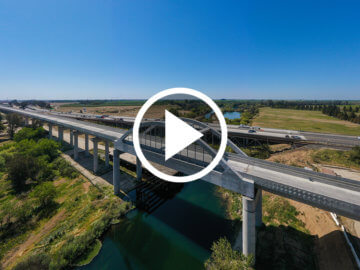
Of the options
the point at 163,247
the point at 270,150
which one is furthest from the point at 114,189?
the point at 270,150

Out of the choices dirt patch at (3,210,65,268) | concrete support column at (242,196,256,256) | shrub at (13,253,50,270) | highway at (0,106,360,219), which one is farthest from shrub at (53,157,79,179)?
concrete support column at (242,196,256,256)

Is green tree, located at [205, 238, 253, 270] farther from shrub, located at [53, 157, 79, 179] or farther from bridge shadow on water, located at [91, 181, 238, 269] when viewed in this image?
shrub, located at [53, 157, 79, 179]

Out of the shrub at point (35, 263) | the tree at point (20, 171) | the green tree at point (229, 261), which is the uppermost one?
the tree at point (20, 171)

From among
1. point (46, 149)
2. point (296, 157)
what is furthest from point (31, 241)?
point (296, 157)

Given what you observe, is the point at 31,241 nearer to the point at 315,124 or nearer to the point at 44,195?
the point at 44,195

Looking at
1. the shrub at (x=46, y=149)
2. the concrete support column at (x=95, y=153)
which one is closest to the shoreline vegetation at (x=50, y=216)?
the concrete support column at (x=95, y=153)

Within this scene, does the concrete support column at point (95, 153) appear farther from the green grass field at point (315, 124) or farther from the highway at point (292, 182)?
the green grass field at point (315, 124)

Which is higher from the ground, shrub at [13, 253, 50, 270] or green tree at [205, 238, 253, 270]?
green tree at [205, 238, 253, 270]
